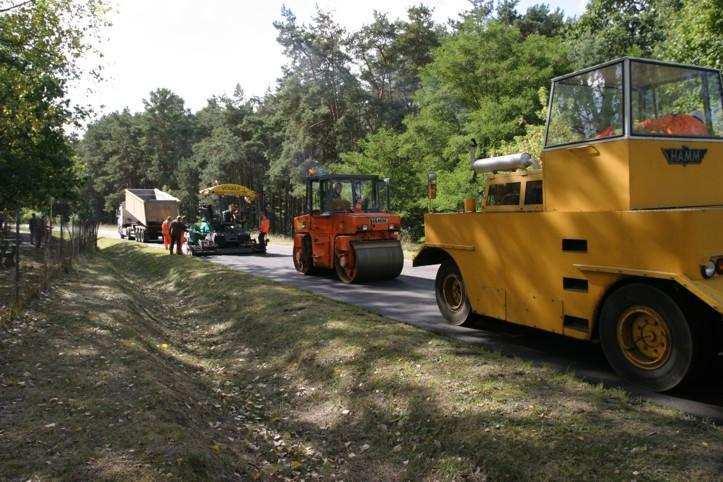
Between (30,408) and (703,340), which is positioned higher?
(703,340)

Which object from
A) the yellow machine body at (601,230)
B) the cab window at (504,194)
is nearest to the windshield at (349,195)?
the cab window at (504,194)

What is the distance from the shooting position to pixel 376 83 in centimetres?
4212

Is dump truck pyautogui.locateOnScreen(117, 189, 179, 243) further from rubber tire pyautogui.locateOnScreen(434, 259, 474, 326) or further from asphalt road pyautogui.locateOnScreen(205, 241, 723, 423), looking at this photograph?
rubber tire pyautogui.locateOnScreen(434, 259, 474, 326)

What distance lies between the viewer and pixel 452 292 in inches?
327

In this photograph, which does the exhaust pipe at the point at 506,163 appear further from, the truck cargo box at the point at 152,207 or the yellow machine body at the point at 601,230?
the truck cargo box at the point at 152,207

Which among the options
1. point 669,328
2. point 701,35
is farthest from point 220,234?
point 669,328

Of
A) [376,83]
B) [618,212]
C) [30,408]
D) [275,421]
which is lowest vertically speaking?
[275,421]

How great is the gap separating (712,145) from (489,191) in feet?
8.62

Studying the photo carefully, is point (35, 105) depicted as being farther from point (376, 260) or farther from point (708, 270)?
point (708, 270)

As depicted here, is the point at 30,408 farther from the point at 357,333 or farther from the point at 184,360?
the point at 357,333

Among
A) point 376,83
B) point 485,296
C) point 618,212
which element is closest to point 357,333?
point 485,296

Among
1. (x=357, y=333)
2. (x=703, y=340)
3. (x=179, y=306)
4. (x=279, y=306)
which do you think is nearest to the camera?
(x=703, y=340)

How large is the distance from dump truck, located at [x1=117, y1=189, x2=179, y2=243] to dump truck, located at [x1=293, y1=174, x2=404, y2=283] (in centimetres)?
2226

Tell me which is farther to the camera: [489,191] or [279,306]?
[279,306]
